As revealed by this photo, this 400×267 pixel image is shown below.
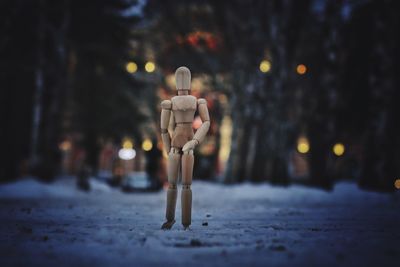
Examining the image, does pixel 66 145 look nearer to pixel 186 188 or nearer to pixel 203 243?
pixel 186 188

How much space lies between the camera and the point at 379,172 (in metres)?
A: 20.4

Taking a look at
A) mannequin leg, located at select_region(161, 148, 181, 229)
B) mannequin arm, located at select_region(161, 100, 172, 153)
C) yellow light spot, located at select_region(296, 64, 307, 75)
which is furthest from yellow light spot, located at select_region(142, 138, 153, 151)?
mannequin leg, located at select_region(161, 148, 181, 229)

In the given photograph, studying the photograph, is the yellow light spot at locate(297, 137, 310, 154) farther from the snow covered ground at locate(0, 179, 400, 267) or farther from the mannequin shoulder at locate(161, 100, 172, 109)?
the mannequin shoulder at locate(161, 100, 172, 109)

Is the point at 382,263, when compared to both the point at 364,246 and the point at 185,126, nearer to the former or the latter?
the point at 364,246

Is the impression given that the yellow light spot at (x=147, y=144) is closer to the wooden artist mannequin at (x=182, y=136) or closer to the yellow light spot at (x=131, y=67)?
the yellow light spot at (x=131, y=67)

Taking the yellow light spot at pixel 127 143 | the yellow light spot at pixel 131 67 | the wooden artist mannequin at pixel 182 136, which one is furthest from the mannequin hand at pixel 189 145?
the yellow light spot at pixel 127 143

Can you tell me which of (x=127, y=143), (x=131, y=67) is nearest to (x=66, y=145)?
(x=127, y=143)

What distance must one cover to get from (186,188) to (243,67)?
1767 cm

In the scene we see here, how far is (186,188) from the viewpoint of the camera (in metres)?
7.41

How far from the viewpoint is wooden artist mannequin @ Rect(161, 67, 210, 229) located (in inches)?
292

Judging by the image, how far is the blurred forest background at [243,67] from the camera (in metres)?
21.4

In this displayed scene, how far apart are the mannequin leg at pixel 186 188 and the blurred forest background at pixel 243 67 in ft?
46.7

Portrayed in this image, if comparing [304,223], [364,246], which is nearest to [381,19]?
[304,223]

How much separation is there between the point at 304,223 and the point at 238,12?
52.1 ft
